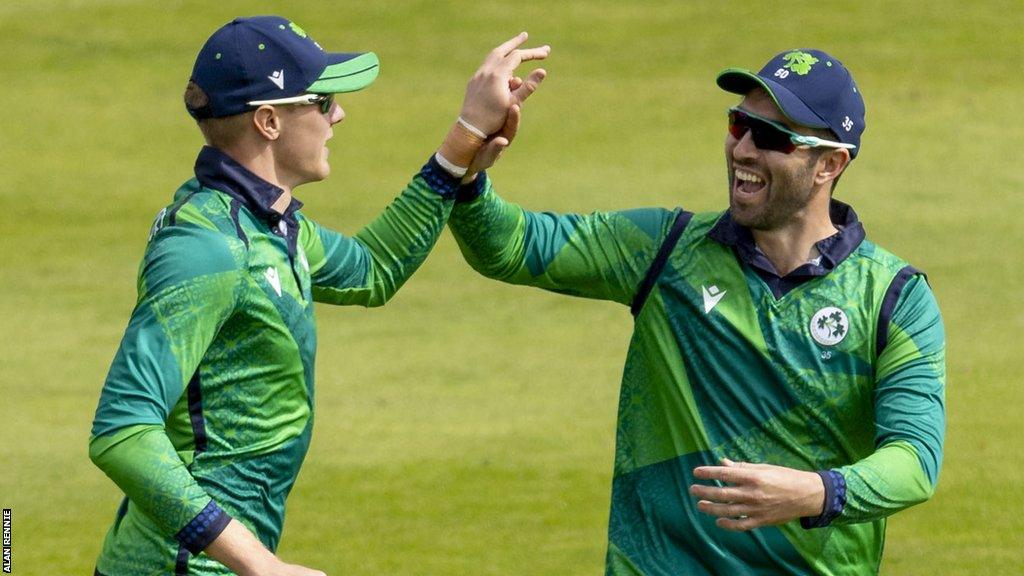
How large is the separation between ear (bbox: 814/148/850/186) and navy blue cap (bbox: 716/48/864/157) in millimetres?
36

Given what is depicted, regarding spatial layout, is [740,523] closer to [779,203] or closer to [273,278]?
[779,203]

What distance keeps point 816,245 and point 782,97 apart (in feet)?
1.62

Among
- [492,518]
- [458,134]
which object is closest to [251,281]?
[458,134]

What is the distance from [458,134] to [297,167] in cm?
61

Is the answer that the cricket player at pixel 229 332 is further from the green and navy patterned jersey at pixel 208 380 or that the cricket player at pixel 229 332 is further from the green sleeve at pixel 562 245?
the green sleeve at pixel 562 245

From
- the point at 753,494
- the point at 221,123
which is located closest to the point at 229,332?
the point at 221,123

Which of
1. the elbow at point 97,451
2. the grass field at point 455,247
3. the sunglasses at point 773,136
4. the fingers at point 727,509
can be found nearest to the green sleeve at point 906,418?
the fingers at point 727,509

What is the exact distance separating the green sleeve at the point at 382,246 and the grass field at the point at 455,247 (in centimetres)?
372

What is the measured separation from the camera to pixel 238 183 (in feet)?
18.0

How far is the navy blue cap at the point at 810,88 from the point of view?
5941 mm

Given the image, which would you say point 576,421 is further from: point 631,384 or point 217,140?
point 217,140

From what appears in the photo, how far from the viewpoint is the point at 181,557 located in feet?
17.5

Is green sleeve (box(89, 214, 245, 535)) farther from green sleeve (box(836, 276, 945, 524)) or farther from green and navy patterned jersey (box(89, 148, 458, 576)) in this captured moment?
green sleeve (box(836, 276, 945, 524))

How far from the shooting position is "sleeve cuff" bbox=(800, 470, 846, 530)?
210 inches
